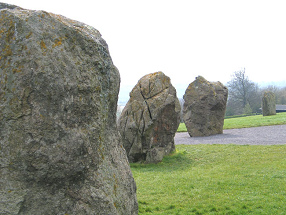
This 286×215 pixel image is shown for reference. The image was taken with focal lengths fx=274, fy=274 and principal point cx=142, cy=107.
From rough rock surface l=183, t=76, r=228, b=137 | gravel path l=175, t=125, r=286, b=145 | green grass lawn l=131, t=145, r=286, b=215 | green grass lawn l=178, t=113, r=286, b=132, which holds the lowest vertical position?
green grass lawn l=131, t=145, r=286, b=215

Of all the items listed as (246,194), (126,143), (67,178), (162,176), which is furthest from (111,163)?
(126,143)

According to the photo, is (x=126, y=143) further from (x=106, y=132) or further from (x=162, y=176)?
(x=106, y=132)

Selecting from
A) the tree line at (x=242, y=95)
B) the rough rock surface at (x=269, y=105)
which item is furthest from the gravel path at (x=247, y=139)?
the tree line at (x=242, y=95)

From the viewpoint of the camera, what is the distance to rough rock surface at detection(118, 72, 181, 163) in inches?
Result: 526

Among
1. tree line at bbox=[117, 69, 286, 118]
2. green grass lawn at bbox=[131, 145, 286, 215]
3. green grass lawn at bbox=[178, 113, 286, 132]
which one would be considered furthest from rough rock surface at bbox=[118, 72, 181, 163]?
tree line at bbox=[117, 69, 286, 118]

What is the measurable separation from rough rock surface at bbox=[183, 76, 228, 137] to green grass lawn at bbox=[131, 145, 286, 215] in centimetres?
843

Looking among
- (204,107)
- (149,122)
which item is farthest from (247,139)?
A: (149,122)

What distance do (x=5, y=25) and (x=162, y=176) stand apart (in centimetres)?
827

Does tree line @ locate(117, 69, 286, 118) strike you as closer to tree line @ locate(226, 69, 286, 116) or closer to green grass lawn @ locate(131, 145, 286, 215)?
tree line @ locate(226, 69, 286, 116)

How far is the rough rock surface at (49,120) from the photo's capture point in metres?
4.12

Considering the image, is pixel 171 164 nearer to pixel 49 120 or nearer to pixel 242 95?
pixel 49 120

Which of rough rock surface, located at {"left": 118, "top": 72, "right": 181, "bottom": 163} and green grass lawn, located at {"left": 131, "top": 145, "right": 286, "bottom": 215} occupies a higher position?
rough rock surface, located at {"left": 118, "top": 72, "right": 181, "bottom": 163}

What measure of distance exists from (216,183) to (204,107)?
14.1 metres

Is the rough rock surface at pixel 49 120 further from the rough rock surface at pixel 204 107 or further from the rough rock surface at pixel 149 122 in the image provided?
the rough rock surface at pixel 204 107
